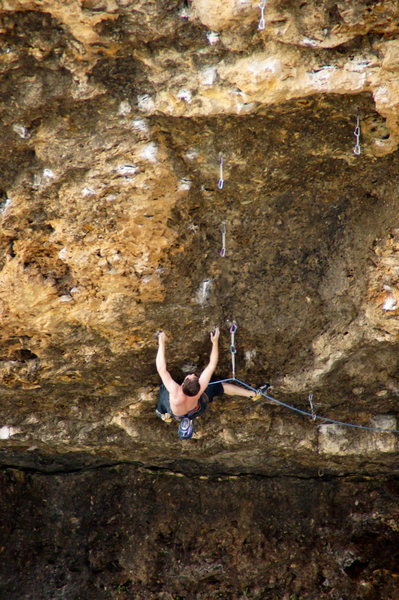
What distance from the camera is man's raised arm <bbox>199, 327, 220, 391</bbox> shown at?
14.6 feet

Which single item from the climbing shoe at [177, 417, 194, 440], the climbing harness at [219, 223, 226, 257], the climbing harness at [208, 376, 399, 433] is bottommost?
the climbing shoe at [177, 417, 194, 440]

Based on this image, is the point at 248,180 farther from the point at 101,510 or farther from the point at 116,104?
the point at 101,510

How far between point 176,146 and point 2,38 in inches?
50.1

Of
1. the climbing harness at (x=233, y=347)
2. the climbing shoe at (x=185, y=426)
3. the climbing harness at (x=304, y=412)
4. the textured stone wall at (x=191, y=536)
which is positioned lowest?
the textured stone wall at (x=191, y=536)

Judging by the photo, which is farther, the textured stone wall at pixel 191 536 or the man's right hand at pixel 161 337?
the textured stone wall at pixel 191 536

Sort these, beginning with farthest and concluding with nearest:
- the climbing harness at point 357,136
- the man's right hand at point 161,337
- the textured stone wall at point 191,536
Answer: the textured stone wall at point 191,536
the man's right hand at point 161,337
the climbing harness at point 357,136

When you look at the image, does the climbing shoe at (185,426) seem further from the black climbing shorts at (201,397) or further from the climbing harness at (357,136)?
the climbing harness at (357,136)

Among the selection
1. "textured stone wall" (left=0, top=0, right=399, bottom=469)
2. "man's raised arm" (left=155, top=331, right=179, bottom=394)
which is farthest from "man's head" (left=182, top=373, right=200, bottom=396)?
"textured stone wall" (left=0, top=0, right=399, bottom=469)

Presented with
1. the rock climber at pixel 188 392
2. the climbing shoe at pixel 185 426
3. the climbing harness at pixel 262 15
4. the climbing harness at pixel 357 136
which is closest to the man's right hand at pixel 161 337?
the rock climber at pixel 188 392

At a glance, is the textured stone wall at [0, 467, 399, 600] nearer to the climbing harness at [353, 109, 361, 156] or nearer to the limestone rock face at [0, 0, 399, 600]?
the limestone rock face at [0, 0, 399, 600]

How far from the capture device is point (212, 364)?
14.7 ft

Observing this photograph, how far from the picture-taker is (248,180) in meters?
4.05

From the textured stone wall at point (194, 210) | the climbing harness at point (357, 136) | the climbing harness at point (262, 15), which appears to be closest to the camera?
the climbing harness at point (262, 15)

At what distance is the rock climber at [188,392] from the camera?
14.4 ft
